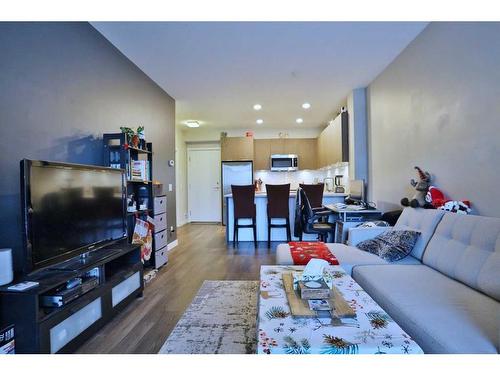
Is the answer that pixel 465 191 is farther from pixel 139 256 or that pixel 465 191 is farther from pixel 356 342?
pixel 139 256

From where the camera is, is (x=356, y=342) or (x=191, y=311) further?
(x=191, y=311)

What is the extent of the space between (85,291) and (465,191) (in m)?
2.90

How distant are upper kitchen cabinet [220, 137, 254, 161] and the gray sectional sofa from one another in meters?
4.41

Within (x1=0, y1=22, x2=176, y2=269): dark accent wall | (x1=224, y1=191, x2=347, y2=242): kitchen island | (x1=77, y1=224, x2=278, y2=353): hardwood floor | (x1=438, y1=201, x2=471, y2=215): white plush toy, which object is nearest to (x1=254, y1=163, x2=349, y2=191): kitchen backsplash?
(x1=224, y1=191, x2=347, y2=242): kitchen island

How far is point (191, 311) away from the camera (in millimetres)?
2066

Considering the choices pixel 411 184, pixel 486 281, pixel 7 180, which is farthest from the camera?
pixel 411 184

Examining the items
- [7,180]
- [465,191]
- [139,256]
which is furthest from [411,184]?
[7,180]

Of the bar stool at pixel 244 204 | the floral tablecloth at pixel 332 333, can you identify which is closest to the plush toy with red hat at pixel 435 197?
the floral tablecloth at pixel 332 333

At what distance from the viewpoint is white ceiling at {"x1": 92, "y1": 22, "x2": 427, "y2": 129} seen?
2.46 metres

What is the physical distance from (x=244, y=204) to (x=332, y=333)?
126 inches

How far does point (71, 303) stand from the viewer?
1540mm

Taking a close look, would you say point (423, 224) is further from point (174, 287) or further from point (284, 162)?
point (284, 162)

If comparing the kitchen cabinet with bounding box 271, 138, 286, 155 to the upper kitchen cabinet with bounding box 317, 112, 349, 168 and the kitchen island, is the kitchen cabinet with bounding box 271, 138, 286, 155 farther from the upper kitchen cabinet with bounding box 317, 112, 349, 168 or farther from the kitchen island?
the kitchen island

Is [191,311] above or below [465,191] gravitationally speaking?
below
